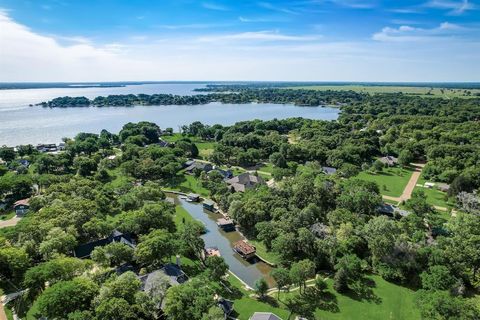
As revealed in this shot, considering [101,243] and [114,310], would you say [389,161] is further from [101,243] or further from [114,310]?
[114,310]

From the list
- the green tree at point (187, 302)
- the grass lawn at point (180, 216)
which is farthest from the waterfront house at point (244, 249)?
the green tree at point (187, 302)

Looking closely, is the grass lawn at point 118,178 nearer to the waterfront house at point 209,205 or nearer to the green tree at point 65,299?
the waterfront house at point 209,205

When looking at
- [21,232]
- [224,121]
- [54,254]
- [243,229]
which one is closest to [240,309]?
[243,229]

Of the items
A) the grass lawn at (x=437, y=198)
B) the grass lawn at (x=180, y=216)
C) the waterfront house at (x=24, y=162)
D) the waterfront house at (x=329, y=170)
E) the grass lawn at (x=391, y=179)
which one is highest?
the waterfront house at (x=24, y=162)

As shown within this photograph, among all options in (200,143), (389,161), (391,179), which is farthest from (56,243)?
(389,161)

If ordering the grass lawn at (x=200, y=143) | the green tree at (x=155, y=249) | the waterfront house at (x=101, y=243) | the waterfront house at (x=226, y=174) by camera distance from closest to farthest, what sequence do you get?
the green tree at (x=155, y=249)
the waterfront house at (x=101, y=243)
the waterfront house at (x=226, y=174)
the grass lawn at (x=200, y=143)
